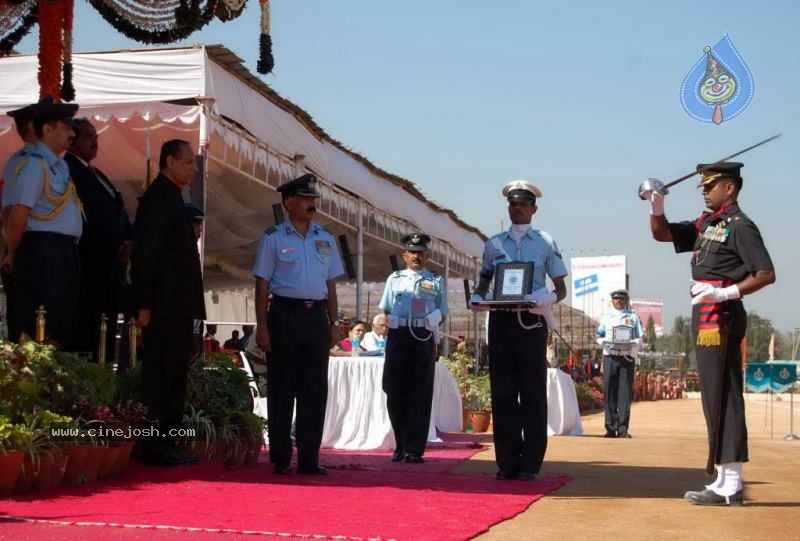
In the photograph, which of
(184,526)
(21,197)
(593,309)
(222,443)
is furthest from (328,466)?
(593,309)

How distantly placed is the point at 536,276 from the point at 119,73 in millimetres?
6532

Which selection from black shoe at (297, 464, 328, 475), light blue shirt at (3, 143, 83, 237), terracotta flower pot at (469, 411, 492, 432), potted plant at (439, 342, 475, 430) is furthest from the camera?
potted plant at (439, 342, 475, 430)

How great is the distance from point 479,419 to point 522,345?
767 centimetres

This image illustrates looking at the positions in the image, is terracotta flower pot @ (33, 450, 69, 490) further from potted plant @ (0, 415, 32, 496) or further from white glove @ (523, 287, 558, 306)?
white glove @ (523, 287, 558, 306)

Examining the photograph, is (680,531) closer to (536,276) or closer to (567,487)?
(567,487)

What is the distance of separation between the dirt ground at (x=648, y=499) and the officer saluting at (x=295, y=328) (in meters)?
1.47

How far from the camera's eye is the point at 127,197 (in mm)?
14805

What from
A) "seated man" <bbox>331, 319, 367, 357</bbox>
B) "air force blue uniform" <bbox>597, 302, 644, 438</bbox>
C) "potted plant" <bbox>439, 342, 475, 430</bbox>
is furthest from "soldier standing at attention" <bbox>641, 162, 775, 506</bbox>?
"potted plant" <bbox>439, 342, 475, 430</bbox>

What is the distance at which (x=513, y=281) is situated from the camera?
23.4 ft

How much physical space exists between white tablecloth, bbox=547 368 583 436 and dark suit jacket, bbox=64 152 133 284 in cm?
784

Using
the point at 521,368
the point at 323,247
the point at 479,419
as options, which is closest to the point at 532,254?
the point at 521,368

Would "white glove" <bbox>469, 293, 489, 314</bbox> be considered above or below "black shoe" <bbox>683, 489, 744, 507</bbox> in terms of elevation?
above

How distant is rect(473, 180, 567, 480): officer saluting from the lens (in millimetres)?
7117

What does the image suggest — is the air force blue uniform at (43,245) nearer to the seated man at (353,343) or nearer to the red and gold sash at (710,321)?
the red and gold sash at (710,321)
